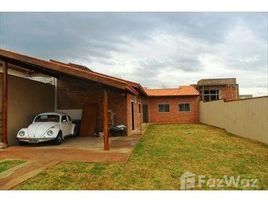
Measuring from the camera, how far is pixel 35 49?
2008cm

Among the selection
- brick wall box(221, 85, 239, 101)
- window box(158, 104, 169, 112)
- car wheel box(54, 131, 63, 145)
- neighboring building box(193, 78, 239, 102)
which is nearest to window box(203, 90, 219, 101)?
neighboring building box(193, 78, 239, 102)

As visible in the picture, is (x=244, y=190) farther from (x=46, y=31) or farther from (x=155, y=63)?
A: (x=155, y=63)

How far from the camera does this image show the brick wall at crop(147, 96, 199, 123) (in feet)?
101

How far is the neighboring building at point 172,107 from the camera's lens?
1216 inches

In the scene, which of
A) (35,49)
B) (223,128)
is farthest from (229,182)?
(35,49)

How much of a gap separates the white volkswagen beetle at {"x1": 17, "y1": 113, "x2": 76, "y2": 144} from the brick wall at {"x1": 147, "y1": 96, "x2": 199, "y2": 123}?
717 inches

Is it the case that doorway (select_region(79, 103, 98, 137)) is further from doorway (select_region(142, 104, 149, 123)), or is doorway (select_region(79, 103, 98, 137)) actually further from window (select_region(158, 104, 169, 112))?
Result: window (select_region(158, 104, 169, 112))

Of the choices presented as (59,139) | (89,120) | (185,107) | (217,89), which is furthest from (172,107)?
(59,139)

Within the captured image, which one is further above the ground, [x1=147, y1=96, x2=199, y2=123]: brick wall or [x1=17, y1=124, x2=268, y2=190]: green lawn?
[x1=147, y1=96, x2=199, y2=123]: brick wall

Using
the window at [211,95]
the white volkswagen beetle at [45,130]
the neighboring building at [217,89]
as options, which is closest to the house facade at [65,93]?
the white volkswagen beetle at [45,130]

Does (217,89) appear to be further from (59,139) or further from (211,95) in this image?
(59,139)

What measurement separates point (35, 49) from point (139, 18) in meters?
10.1

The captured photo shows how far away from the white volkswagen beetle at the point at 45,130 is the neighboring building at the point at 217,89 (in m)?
26.3

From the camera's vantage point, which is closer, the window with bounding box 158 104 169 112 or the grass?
the grass
